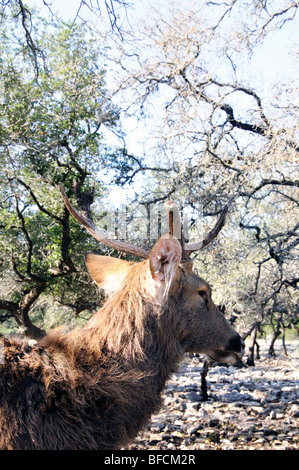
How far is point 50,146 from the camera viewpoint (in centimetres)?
949

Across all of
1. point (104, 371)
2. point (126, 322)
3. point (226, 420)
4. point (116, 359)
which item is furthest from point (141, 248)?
point (226, 420)

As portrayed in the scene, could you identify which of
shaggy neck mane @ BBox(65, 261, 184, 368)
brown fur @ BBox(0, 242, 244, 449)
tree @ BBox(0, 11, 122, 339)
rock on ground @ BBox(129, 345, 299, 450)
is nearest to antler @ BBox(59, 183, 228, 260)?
brown fur @ BBox(0, 242, 244, 449)

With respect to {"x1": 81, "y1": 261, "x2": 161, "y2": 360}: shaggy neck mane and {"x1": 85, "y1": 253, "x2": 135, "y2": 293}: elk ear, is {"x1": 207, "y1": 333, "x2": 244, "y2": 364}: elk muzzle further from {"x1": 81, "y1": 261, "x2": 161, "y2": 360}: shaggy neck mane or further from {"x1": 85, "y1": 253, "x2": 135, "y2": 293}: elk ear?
{"x1": 85, "y1": 253, "x2": 135, "y2": 293}: elk ear

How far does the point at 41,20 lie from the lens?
10672 millimetres

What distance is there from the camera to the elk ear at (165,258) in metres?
2.80

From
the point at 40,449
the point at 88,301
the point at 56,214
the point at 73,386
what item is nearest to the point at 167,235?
the point at 73,386

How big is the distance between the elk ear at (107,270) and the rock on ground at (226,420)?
1.09m

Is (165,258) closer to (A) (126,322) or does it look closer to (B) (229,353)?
(A) (126,322)

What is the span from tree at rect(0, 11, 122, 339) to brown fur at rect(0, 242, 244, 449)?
19.1ft

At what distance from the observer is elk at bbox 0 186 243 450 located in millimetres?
2510

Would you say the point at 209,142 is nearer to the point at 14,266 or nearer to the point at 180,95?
the point at 180,95

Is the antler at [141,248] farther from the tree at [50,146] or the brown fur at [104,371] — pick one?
the tree at [50,146]

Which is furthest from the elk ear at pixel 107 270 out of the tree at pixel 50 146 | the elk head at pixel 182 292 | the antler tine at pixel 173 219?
the tree at pixel 50 146

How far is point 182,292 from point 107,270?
31.1 inches
